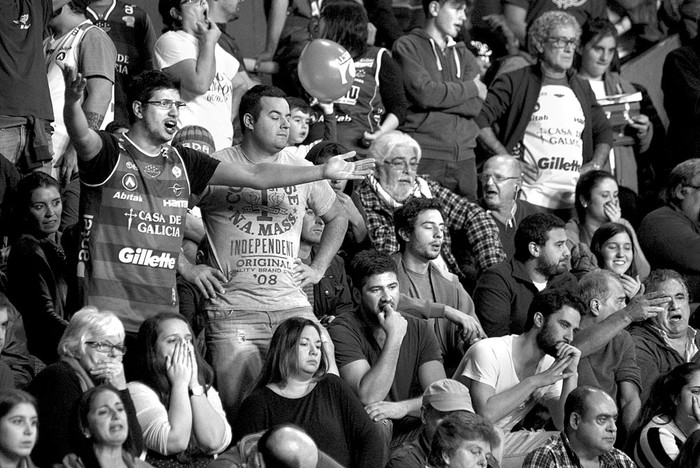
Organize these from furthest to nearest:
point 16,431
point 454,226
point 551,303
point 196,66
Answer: point 454,226, point 196,66, point 551,303, point 16,431

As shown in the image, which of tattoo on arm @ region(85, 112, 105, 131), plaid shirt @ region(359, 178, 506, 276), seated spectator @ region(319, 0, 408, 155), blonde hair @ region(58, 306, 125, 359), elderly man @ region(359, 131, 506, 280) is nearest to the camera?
blonde hair @ region(58, 306, 125, 359)

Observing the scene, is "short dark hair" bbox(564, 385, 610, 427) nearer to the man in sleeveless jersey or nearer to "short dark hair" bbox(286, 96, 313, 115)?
the man in sleeveless jersey

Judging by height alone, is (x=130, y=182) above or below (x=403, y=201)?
above

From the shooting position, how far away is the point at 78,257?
5.90 m

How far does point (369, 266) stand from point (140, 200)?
1.45 meters

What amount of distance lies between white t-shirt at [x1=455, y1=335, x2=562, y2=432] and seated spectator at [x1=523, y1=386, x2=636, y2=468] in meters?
0.31

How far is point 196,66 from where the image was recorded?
316 inches

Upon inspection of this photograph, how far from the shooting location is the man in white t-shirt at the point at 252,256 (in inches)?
247

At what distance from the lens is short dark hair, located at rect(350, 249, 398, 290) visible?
6.89 meters

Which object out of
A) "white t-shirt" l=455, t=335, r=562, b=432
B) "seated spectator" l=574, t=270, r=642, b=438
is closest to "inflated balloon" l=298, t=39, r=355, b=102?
"seated spectator" l=574, t=270, r=642, b=438

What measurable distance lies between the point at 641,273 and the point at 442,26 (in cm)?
217

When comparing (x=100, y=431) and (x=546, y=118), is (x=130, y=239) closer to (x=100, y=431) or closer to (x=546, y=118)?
(x=100, y=431)

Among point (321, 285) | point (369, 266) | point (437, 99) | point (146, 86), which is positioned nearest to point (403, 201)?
point (321, 285)

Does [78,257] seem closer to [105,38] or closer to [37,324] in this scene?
[37,324]
